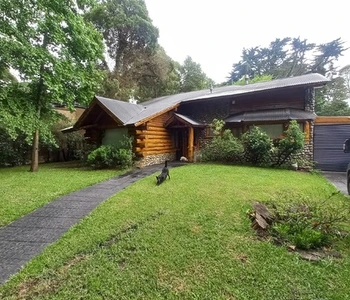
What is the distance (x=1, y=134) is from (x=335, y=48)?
31.7 metres

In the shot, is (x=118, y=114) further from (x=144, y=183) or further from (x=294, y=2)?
(x=294, y=2)

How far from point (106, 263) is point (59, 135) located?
13750 mm

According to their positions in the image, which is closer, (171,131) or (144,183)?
(144,183)

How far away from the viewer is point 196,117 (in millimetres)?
14359

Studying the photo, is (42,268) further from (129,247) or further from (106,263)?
(129,247)

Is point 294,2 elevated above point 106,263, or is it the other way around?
point 294,2

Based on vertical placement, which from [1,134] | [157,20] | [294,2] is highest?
[157,20]

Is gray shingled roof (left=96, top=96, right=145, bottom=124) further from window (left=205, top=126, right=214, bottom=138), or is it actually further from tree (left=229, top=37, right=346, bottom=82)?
tree (left=229, top=37, right=346, bottom=82)

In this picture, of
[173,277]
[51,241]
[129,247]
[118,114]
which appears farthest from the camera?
[118,114]

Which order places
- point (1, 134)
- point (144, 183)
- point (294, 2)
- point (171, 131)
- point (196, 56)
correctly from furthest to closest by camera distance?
1. point (196, 56)
2. point (171, 131)
3. point (1, 134)
4. point (294, 2)
5. point (144, 183)

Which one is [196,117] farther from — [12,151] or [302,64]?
[302,64]

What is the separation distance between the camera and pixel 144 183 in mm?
7320

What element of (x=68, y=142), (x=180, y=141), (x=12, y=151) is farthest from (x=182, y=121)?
(x=12, y=151)

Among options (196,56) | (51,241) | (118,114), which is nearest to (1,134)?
(118,114)
